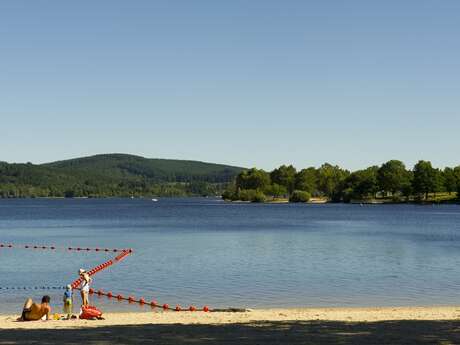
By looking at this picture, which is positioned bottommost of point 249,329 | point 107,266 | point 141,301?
point 107,266

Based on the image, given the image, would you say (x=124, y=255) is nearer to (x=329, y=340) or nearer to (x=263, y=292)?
(x=263, y=292)

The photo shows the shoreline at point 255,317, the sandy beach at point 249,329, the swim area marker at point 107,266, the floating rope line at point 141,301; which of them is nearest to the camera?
the sandy beach at point 249,329

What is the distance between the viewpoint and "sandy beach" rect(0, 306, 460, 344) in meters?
21.4

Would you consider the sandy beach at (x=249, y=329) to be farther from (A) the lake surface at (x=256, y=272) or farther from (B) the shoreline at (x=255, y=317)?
(A) the lake surface at (x=256, y=272)

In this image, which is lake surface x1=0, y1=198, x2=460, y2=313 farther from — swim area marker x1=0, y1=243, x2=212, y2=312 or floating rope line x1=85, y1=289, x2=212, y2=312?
swim area marker x1=0, y1=243, x2=212, y2=312

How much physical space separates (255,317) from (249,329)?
245 inches

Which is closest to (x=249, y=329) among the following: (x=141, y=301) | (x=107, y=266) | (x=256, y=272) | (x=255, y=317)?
(x=255, y=317)

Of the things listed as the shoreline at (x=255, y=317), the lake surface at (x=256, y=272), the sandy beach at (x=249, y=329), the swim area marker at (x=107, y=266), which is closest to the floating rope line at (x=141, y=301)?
the swim area marker at (x=107, y=266)

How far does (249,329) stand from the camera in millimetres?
24531

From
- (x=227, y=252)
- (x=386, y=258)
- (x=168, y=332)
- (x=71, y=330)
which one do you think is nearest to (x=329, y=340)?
(x=168, y=332)

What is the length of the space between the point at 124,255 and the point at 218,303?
34494 millimetres

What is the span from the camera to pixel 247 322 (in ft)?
90.5

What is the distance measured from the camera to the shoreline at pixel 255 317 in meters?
28.2

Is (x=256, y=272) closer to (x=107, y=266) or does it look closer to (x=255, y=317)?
(x=107, y=266)
